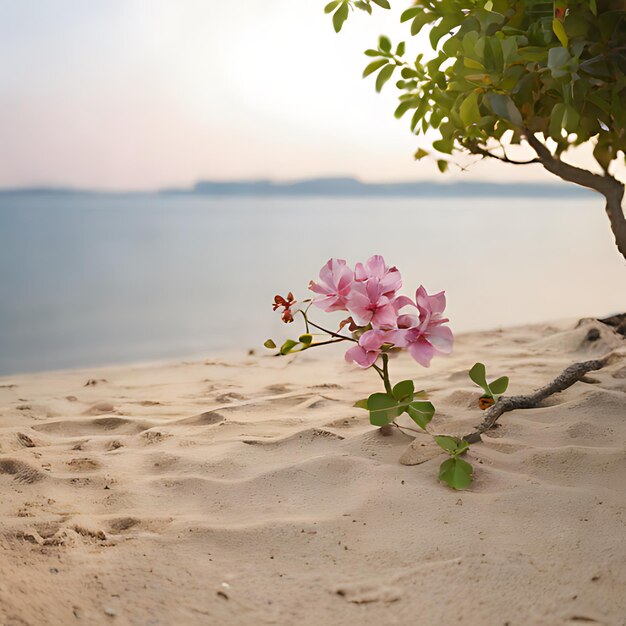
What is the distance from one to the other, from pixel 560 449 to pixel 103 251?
5556 millimetres

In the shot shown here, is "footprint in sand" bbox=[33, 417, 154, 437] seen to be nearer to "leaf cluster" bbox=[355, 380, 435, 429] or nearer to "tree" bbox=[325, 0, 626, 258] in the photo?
"leaf cluster" bbox=[355, 380, 435, 429]

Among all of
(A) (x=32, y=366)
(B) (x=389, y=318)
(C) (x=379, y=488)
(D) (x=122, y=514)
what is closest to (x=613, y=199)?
(B) (x=389, y=318)

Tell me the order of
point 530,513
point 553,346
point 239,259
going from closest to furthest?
point 530,513, point 553,346, point 239,259

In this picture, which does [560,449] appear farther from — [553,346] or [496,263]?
[496,263]

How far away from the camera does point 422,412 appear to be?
137 cm

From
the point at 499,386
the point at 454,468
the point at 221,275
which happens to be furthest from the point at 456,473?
the point at 221,275

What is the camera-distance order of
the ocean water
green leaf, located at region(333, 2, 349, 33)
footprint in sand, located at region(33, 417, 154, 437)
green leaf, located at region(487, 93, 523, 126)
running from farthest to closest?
the ocean water, footprint in sand, located at region(33, 417, 154, 437), green leaf, located at region(333, 2, 349, 33), green leaf, located at region(487, 93, 523, 126)

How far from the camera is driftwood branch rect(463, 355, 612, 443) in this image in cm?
156

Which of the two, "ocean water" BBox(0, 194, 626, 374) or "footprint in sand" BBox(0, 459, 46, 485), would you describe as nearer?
"footprint in sand" BBox(0, 459, 46, 485)

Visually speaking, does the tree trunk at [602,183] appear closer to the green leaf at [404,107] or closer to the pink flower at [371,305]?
the green leaf at [404,107]


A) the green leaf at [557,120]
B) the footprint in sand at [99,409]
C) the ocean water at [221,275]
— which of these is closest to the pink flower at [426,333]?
the green leaf at [557,120]

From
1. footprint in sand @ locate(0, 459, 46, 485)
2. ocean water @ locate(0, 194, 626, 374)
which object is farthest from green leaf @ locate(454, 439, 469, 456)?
ocean water @ locate(0, 194, 626, 374)

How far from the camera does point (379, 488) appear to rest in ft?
4.29

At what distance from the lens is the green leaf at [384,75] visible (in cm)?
187
